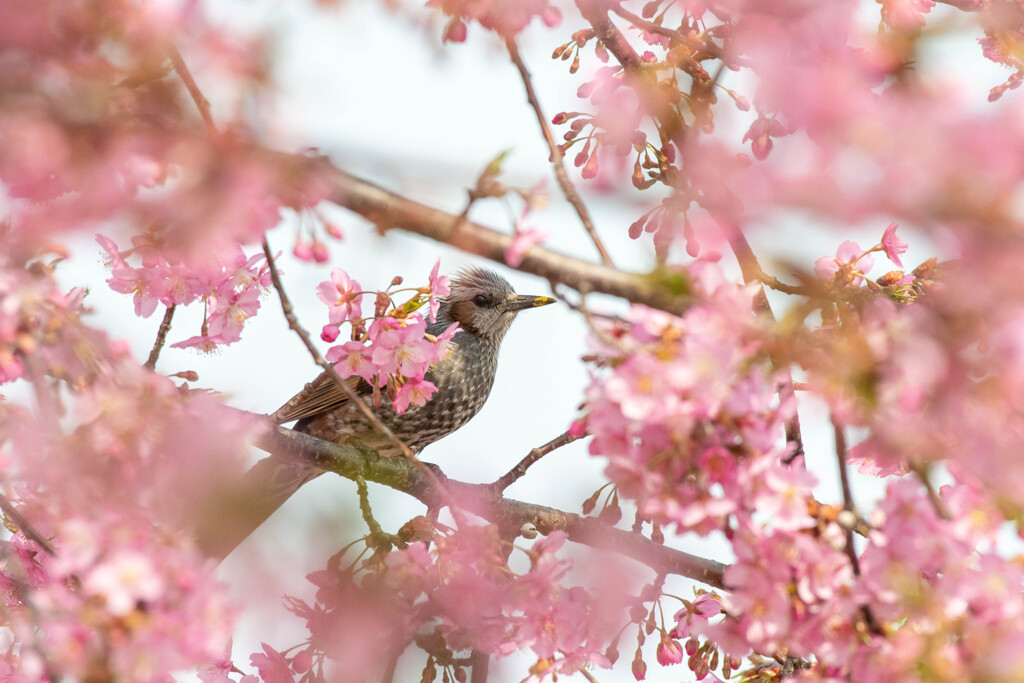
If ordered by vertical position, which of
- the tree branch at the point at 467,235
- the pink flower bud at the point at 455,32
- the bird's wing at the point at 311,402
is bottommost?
the tree branch at the point at 467,235

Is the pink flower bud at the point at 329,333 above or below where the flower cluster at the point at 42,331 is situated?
above

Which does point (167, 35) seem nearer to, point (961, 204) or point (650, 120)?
point (961, 204)

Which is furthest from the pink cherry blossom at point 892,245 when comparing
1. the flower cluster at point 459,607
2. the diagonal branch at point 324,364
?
the diagonal branch at point 324,364

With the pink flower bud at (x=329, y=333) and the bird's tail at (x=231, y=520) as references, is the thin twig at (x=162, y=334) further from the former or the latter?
the bird's tail at (x=231, y=520)

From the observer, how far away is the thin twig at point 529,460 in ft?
12.2

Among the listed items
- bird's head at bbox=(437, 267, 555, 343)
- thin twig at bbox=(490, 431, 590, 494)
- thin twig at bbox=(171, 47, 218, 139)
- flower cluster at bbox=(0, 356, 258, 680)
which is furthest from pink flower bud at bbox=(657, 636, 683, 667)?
bird's head at bbox=(437, 267, 555, 343)

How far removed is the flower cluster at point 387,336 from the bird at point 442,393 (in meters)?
1.35

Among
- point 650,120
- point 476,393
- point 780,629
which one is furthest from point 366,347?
point 476,393

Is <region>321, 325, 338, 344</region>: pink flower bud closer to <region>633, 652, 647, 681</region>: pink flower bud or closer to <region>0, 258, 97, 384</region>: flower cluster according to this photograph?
<region>0, 258, 97, 384</region>: flower cluster

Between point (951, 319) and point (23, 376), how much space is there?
7.11ft

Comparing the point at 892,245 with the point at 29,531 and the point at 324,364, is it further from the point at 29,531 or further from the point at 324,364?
the point at 29,531

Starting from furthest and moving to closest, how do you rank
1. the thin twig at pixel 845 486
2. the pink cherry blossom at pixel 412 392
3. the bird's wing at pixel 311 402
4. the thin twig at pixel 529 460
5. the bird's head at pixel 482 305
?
the bird's head at pixel 482 305 → the bird's wing at pixel 311 402 → the thin twig at pixel 529 460 → the pink cherry blossom at pixel 412 392 → the thin twig at pixel 845 486

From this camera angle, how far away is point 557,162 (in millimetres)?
2213

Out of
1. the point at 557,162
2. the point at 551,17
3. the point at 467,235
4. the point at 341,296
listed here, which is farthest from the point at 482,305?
the point at 467,235
